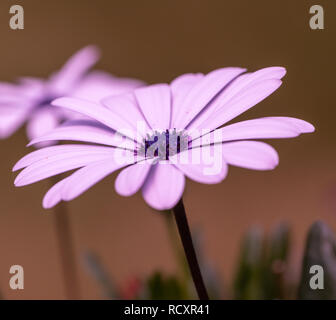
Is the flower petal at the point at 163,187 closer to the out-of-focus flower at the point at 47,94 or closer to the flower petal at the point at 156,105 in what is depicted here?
the flower petal at the point at 156,105

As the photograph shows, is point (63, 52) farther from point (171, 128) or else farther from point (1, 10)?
point (171, 128)

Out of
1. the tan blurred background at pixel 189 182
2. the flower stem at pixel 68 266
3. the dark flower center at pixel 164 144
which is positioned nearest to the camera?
the dark flower center at pixel 164 144

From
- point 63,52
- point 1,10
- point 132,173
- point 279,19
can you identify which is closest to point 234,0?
point 279,19

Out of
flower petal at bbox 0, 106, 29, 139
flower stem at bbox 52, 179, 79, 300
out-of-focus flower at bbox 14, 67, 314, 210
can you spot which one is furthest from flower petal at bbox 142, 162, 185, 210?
flower petal at bbox 0, 106, 29, 139

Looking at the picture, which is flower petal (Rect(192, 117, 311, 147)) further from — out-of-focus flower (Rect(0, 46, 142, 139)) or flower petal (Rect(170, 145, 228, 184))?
out-of-focus flower (Rect(0, 46, 142, 139))

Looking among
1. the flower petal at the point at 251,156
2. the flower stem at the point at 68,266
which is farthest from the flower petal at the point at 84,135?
the flower stem at the point at 68,266
